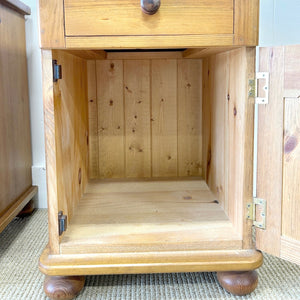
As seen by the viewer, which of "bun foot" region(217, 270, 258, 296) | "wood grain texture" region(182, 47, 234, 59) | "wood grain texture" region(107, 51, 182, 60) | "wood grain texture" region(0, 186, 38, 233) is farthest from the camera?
"wood grain texture" region(107, 51, 182, 60)

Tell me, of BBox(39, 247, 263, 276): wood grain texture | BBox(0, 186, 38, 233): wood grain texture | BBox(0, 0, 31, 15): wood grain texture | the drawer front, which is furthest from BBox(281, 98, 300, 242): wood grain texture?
BBox(0, 0, 31, 15): wood grain texture

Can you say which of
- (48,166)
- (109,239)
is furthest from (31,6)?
(109,239)

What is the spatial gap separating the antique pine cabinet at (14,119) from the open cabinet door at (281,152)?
A: 673 millimetres

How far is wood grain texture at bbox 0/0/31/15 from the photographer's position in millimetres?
1189

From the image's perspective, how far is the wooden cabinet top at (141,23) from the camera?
78 cm

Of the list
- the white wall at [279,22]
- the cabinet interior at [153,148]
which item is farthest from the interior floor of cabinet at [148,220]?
the white wall at [279,22]

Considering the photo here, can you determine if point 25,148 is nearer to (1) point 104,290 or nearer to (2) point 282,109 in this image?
(1) point 104,290

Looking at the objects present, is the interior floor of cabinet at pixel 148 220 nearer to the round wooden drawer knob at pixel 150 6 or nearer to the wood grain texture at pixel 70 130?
the wood grain texture at pixel 70 130

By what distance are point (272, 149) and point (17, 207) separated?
752mm

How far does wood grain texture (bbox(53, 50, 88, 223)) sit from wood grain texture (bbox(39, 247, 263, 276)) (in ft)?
0.39

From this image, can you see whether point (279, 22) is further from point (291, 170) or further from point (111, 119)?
point (291, 170)

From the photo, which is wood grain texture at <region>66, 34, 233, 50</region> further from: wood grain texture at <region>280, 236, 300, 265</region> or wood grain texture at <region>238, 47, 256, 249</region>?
wood grain texture at <region>280, 236, 300, 265</region>

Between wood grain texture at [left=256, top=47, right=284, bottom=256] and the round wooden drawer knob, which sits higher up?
the round wooden drawer knob

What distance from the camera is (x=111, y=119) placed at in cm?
137
